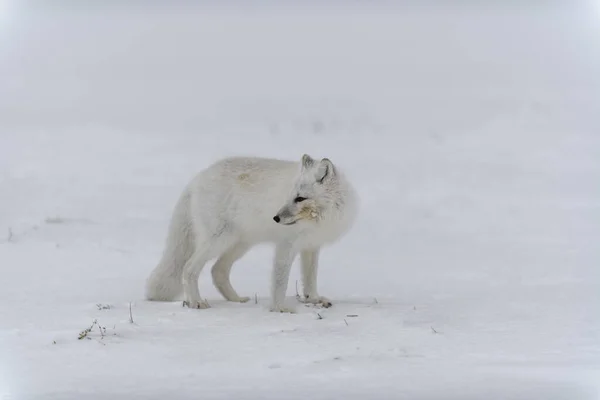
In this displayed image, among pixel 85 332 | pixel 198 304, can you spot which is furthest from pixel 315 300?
pixel 85 332

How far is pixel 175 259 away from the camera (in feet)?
22.7

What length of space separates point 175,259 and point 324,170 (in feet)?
5.64

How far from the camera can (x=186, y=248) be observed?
6938 millimetres

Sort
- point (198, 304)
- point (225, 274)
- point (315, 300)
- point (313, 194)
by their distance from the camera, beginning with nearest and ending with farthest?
1. point (313, 194)
2. point (198, 304)
3. point (315, 300)
4. point (225, 274)

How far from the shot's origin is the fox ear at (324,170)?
20.2 feet

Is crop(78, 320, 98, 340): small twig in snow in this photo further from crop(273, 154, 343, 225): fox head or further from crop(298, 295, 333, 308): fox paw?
crop(298, 295, 333, 308): fox paw

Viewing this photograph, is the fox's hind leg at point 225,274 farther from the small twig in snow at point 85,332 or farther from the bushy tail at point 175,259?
the small twig in snow at point 85,332

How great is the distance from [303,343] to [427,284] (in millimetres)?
3228

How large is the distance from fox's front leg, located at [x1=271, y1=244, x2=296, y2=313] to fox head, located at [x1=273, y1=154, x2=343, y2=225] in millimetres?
281

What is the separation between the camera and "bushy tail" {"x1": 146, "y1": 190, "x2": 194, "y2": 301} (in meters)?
6.84

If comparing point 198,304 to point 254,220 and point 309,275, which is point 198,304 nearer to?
point 254,220

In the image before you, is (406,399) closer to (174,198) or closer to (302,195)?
(302,195)

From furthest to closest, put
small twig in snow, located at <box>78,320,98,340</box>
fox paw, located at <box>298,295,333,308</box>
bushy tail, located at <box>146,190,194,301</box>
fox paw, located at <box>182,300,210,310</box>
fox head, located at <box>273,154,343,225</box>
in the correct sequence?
bushy tail, located at <box>146,190,194,301</box> → fox paw, located at <box>298,295,333,308</box> → fox paw, located at <box>182,300,210,310</box> → fox head, located at <box>273,154,343,225</box> → small twig in snow, located at <box>78,320,98,340</box>

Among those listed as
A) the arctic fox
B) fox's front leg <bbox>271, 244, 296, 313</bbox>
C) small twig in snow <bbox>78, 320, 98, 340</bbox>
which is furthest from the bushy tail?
small twig in snow <bbox>78, 320, 98, 340</bbox>
